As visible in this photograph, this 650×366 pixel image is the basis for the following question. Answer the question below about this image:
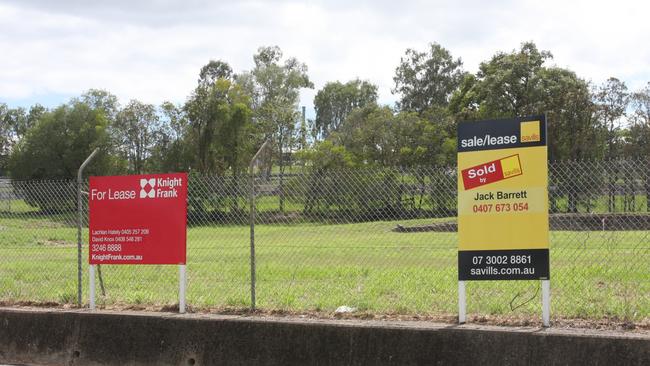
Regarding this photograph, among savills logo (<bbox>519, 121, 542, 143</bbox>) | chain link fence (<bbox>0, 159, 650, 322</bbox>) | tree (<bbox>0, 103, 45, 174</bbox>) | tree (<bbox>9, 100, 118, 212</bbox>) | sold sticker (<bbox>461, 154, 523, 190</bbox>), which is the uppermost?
tree (<bbox>0, 103, 45, 174</bbox>)

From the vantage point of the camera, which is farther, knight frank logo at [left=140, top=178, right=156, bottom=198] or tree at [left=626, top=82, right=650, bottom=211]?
tree at [left=626, top=82, right=650, bottom=211]

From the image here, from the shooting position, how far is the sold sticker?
255 inches

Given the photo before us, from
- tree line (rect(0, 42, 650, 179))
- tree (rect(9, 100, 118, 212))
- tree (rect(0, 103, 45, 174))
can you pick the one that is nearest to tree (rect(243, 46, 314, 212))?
tree line (rect(0, 42, 650, 179))

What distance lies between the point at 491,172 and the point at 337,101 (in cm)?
9354

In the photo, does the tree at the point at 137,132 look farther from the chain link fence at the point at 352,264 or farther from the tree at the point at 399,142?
the chain link fence at the point at 352,264

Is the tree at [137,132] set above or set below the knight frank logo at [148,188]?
above

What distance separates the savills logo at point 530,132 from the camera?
644cm

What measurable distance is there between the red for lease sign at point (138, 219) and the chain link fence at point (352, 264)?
80cm

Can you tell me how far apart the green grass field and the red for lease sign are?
0.87 meters

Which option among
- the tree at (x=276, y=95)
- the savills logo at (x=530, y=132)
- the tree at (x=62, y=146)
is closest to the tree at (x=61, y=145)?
the tree at (x=62, y=146)

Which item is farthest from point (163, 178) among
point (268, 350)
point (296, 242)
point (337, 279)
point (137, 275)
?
point (296, 242)

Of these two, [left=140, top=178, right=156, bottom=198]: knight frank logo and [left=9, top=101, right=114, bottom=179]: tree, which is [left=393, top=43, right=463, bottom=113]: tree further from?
[left=140, top=178, right=156, bottom=198]: knight frank logo

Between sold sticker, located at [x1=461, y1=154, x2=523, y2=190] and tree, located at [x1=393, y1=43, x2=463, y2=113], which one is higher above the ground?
tree, located at [x1=393, y1=43, x2=463, y2=113]

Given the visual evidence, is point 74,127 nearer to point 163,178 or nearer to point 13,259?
point 13,259
